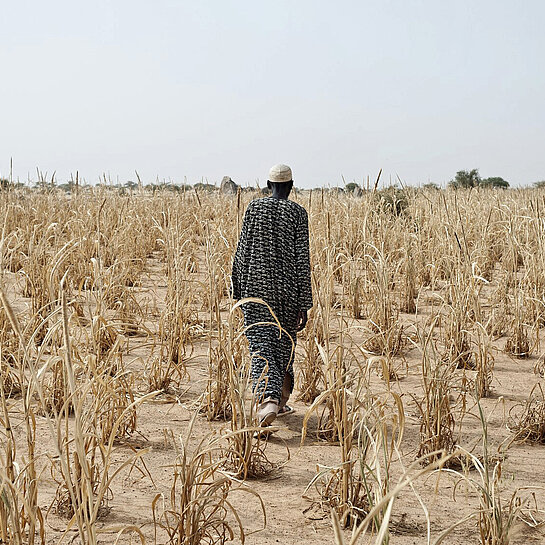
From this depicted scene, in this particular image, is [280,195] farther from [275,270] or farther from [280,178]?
[275,270]

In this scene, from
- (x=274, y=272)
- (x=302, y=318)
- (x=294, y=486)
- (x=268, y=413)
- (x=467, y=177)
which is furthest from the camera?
(x=467, y=177)

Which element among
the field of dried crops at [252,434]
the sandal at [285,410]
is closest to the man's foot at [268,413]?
the field of dried crops at [252,434]

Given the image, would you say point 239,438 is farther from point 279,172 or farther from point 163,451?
point 279,172

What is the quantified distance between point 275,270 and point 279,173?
486 millimetres

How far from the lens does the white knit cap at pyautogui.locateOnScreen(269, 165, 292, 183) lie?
333 cm

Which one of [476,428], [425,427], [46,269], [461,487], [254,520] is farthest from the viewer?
[46,269]

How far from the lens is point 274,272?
10.8 ft

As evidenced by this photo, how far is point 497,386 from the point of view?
152 inches

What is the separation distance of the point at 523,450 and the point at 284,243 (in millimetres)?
1455

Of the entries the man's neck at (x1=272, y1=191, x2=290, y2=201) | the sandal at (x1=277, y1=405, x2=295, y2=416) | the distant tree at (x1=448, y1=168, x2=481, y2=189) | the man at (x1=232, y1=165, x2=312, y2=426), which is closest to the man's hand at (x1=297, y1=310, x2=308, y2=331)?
the man at (x1=232, y1=165, x2=312, y2=426)

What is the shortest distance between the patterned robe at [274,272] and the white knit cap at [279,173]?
11cm

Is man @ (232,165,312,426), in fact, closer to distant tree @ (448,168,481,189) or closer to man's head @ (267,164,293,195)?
man's head @ (267,164,293,195)

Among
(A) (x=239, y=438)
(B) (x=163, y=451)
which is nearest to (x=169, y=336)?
(B) (x=163, y=451)

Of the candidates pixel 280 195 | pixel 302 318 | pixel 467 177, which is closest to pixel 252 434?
pixel 302 318
